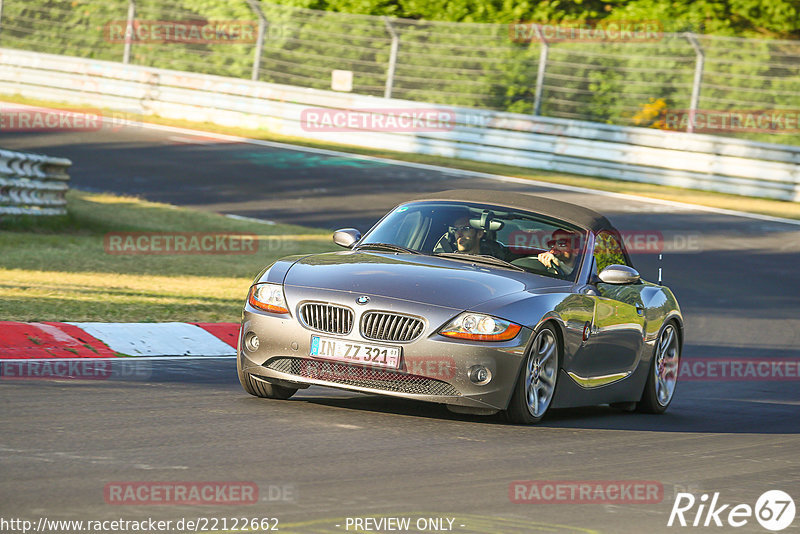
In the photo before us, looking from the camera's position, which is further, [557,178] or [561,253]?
[557,178]

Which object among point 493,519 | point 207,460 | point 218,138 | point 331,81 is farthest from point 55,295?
point 331,81

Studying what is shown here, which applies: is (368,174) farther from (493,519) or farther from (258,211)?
(493,519)

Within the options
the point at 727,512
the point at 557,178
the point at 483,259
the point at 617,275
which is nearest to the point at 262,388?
the point at 483,259

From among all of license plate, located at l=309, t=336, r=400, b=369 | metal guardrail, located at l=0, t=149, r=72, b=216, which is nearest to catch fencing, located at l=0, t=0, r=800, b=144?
metal guardrail, located at l=0, t=149, r=72, b=216

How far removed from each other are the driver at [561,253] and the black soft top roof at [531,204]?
0.12 m

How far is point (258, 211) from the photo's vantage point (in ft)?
65.7

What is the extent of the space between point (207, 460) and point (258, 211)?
14302 mm

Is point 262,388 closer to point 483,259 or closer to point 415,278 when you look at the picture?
point 415,278

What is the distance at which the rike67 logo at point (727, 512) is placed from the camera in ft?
18.4

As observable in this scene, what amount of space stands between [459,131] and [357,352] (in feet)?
64.6

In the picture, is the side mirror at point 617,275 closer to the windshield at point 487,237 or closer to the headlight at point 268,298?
the windshield at point 487,237

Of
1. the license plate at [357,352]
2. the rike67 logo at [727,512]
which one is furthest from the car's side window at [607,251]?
the rike67 logo at [727,512]

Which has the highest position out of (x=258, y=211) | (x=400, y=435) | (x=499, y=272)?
(x=499, y=272)

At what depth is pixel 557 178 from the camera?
25.0 m
